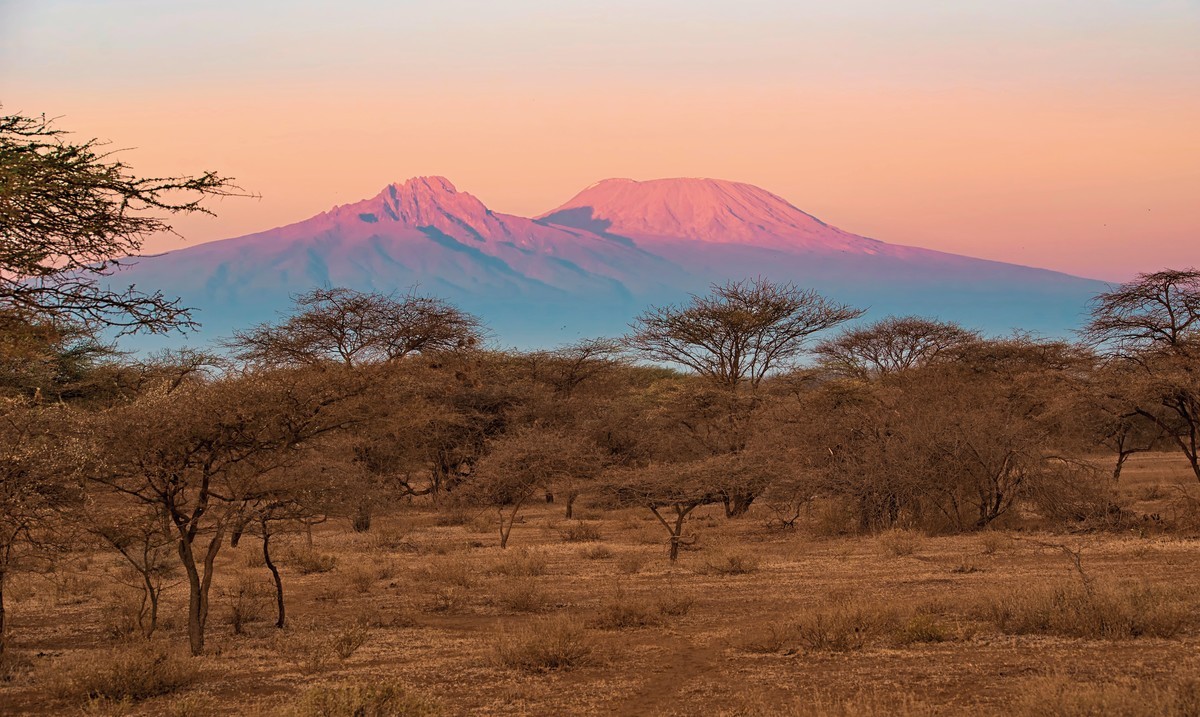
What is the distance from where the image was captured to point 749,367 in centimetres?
4072

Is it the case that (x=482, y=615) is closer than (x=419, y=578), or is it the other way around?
(x=482, y=615)

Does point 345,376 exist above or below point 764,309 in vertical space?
below

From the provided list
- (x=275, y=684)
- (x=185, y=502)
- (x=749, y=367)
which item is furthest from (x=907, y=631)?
(x=749, y=367)

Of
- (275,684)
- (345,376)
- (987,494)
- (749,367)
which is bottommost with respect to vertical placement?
(275,684)

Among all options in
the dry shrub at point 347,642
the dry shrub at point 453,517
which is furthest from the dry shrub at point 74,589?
the dry shrub at point 453,517

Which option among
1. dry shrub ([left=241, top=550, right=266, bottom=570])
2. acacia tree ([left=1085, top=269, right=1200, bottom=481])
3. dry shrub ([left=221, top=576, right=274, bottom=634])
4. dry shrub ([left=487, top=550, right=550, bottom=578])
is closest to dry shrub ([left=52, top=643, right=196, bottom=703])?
dry shrub ([left=221, top=576, right=274, bottom=634])

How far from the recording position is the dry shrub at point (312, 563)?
69.3 ft

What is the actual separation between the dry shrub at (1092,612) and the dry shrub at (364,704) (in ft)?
23.3

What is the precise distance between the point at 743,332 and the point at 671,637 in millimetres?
28026

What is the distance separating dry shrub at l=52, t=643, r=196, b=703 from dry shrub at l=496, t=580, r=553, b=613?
18.6ft

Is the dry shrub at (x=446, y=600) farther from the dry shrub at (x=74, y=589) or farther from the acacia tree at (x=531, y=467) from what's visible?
the acacia tree at (x=531, y=467)

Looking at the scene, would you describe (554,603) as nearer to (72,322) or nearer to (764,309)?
(72,322)

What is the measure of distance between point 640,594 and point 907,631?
5.92 metres

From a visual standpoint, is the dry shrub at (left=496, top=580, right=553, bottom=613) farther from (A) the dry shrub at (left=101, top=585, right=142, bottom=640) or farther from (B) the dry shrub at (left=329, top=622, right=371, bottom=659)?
(A) the dry shrub at (left=101, top=585, right=142, bottom=640)
